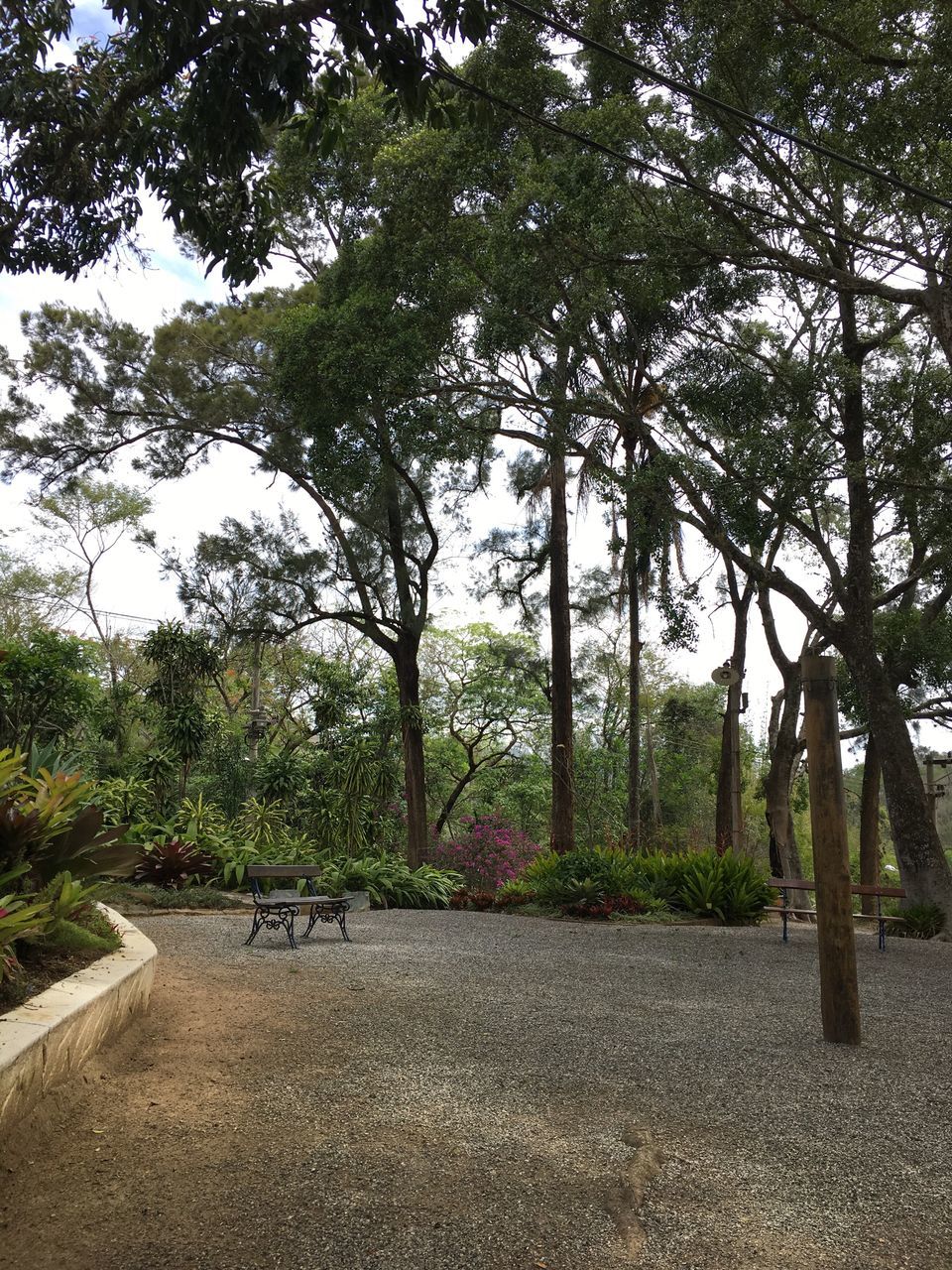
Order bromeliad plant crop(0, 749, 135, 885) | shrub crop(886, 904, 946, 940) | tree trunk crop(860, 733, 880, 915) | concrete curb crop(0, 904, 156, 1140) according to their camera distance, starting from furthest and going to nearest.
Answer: tree trunk crop(860, 733, 880, 915), shrub crop(886, 904, 946, 940), bromeliad plant crop(0, 749, 135, 885), concrete curb crop(0, 904, 156, 1140)

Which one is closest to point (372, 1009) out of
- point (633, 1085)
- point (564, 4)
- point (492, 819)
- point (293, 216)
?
point (633, 1085)

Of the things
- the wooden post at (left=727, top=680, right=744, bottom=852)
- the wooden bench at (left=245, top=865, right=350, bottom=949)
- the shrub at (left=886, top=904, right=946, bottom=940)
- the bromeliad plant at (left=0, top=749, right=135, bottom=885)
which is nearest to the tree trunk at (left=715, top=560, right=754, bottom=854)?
the wooden post at (left=727, top=680, right=744, bottom=852)

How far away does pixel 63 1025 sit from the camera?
143 inches

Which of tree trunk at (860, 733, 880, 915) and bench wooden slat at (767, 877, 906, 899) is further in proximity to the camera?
tree trunk at (860, 733, 880, 915)

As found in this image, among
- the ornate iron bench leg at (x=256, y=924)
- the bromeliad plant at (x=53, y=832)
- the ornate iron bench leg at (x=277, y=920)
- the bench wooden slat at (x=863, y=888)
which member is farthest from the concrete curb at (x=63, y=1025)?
the bench wooden slat at (x=863, y=888)

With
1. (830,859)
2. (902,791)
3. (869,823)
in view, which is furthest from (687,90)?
(869,823)

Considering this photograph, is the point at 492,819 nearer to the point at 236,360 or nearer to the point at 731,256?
the point at 236,360

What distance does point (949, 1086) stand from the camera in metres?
4.43

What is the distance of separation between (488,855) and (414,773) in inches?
109

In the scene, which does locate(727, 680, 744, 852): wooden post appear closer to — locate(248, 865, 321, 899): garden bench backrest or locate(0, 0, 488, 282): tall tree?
locate(248, 865, 321, 899): garden bench backrest

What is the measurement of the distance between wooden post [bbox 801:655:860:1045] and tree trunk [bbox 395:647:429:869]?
11.8 m

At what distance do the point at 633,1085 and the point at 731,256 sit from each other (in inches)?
304

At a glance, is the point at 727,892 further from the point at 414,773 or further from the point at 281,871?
the point at 414,773

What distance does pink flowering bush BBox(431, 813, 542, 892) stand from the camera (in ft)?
60.4
